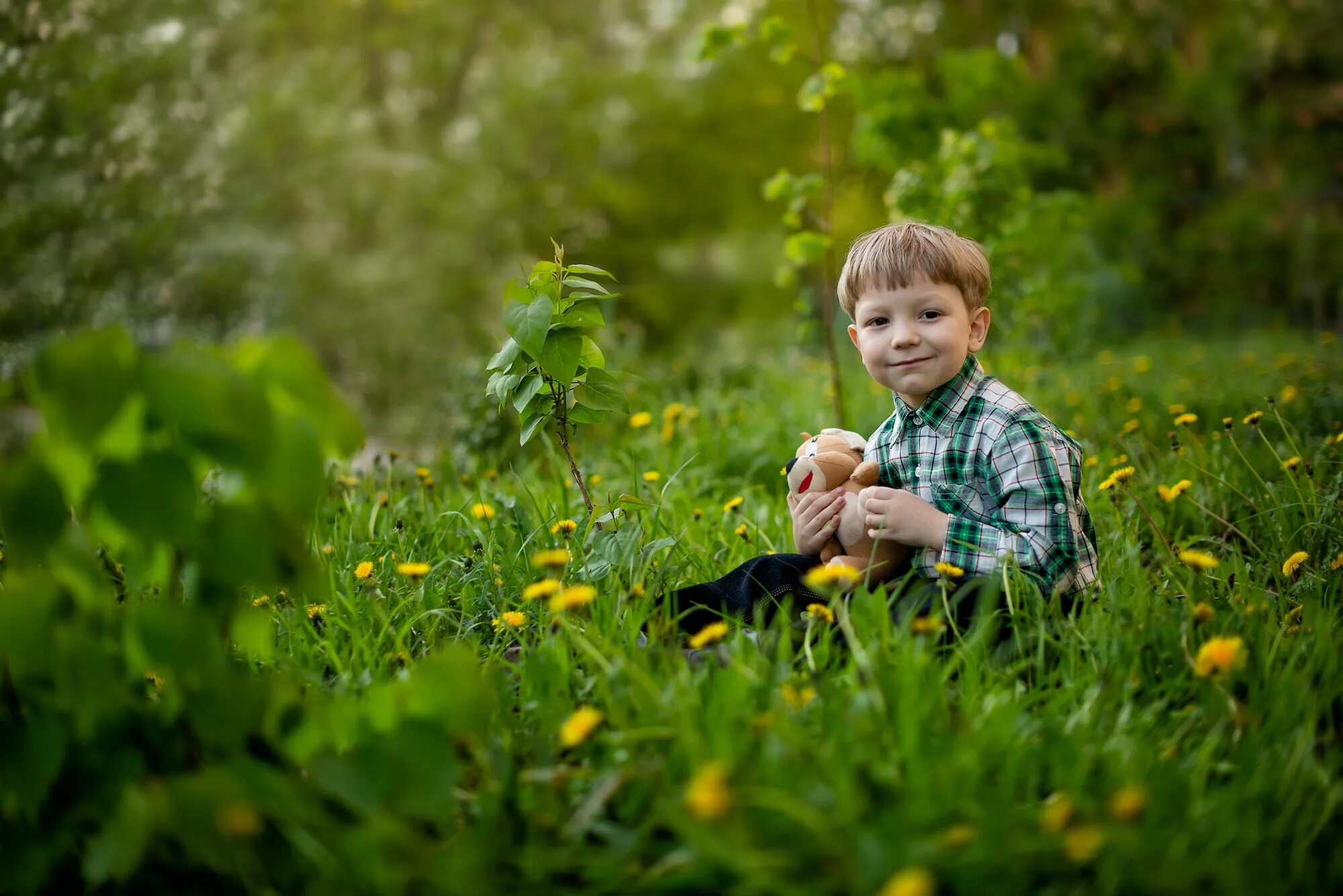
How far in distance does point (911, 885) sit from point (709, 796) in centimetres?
20

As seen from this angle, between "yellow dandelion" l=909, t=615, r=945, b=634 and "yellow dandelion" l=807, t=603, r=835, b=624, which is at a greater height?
"yellow dandelion" l=807, t=603, r=835, b=624

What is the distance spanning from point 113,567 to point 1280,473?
3147mm

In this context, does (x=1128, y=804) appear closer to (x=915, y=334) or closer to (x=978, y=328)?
(x=915, y=334)

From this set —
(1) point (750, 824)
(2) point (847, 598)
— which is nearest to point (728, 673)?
(1) point (750, 824)

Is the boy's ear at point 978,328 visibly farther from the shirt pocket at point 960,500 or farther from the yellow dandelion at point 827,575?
the yellow dandelion at point 827,575

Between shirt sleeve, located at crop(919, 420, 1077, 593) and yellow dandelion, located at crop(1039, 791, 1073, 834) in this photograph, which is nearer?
yellow dandelion, located at crop(1039, 791, 1073, 834)

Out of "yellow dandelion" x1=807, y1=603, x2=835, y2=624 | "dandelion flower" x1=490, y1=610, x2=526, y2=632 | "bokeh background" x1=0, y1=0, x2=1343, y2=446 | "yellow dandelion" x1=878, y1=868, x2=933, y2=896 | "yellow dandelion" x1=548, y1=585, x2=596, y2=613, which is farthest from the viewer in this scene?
"bokeh background" x1=0, y1=0, x2=1343, y2=446

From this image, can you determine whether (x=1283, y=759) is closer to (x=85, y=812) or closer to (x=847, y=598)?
(x=847, y=598)

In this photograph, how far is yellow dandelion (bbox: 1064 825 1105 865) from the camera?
34.5 inches

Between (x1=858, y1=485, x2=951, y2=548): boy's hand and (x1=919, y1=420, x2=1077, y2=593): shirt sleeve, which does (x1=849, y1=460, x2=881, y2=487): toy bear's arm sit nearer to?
(x1=858, y1=485, x2=951, y2=548): boy's hand

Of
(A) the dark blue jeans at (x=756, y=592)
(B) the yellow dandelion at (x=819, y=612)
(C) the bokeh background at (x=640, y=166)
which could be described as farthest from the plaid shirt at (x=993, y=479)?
(C) the bokeh background at (x=640, y=166)

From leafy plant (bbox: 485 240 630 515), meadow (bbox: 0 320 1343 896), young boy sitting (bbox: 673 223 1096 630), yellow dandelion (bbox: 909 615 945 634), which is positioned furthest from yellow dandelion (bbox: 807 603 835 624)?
leafy plant (bbox: 485 240 630 515)

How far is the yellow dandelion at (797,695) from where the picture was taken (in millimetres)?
1259

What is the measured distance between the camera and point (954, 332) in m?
1.72
